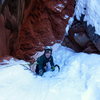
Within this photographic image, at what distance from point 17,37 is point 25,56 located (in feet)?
2.17

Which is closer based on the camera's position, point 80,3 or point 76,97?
point 76,97

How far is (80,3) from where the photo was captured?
5.80 m

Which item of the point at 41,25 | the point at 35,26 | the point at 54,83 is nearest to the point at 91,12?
the point at 41,25

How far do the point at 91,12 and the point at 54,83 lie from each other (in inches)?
106

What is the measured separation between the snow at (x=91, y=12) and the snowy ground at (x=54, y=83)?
1.24m

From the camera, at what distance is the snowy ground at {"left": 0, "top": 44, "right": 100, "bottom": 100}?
112 inches

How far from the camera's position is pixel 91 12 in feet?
17.5

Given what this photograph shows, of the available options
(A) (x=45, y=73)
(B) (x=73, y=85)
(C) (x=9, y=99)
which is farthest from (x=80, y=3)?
(C) (x=9, y=99)

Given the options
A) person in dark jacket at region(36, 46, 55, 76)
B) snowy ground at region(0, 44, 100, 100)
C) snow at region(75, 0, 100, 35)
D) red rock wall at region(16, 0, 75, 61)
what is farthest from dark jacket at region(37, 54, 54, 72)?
red rock wall at region(16, 0, 75, 61)

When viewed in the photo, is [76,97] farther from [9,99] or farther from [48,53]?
[48,53]

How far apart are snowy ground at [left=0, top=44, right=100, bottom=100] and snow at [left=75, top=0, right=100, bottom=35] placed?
4.05ft

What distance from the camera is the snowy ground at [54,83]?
2.86 meters

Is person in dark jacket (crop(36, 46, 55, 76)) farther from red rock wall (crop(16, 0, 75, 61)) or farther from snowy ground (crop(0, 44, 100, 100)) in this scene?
red rock wall (crop(16, 0, 75, 61))

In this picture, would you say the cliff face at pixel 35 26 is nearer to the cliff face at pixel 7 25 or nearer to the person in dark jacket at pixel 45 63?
the cliff face at pixel 7 25
